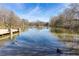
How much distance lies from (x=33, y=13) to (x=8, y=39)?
1.08 ft

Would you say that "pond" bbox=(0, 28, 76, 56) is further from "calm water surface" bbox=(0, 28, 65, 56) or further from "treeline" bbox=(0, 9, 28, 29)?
"treeline" bbox=(0, 9, 28, 29)

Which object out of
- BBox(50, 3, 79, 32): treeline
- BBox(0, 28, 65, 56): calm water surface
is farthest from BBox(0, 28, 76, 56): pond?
BBox(50, 3, 79, 32): treeline

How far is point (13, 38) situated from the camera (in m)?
1.82

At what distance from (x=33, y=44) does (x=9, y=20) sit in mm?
309

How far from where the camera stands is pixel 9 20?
1.81 meters

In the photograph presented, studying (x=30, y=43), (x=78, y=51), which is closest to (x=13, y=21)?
(x=30, y=43)

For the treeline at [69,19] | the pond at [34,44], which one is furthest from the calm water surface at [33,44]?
the treeline at [69,19]

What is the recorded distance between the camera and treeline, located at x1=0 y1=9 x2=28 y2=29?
180cm

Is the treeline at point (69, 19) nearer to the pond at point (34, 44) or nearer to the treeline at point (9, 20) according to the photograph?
the pond at point (34, 44)

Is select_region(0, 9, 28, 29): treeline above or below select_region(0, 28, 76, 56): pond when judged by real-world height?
above

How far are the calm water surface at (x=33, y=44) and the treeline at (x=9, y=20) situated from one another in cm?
11

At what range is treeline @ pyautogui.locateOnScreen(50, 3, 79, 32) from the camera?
1.79 meters

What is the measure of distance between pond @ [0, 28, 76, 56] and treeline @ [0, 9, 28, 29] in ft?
0.35

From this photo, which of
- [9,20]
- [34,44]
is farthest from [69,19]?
[9,20]
